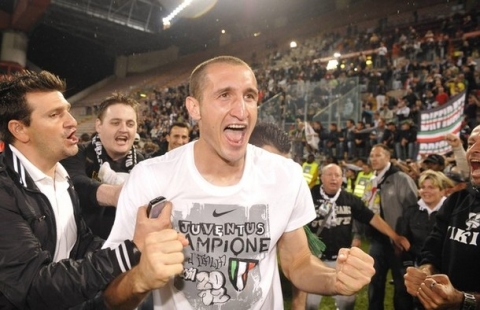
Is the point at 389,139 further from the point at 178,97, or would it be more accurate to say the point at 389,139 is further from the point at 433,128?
the point at 178,97

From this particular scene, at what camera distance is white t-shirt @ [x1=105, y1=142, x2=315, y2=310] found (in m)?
1.96

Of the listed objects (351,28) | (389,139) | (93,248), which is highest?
(351,28)

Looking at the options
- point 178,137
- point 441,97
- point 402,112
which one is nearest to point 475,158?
point 178,137

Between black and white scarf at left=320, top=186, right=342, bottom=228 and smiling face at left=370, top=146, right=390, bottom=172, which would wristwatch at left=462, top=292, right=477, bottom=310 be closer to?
black and white scarf at left=320, top=186, right=342, bottom=228

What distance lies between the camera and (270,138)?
131 inches

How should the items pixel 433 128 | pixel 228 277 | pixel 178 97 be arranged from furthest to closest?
pixel 178 97, pixel 433 128, pixel 228 277

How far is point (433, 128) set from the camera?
27.7 feet

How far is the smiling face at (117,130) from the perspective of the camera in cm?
337

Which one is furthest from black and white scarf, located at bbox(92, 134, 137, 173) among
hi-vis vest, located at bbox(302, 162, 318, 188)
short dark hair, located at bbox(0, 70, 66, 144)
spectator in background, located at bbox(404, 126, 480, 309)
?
hi-vis vest, located at bbox(302, 162, 318, 188)

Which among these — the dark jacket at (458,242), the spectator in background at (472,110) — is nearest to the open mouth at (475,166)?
the dark jacket at (458,242)

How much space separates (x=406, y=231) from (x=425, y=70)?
34.6 feet

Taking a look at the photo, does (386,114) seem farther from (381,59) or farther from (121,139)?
(121,139)

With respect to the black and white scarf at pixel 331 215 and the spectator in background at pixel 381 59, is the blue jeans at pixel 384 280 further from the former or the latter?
the spectator in background at pixel 381 59

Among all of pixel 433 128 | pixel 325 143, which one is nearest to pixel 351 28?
pixel 325 143
